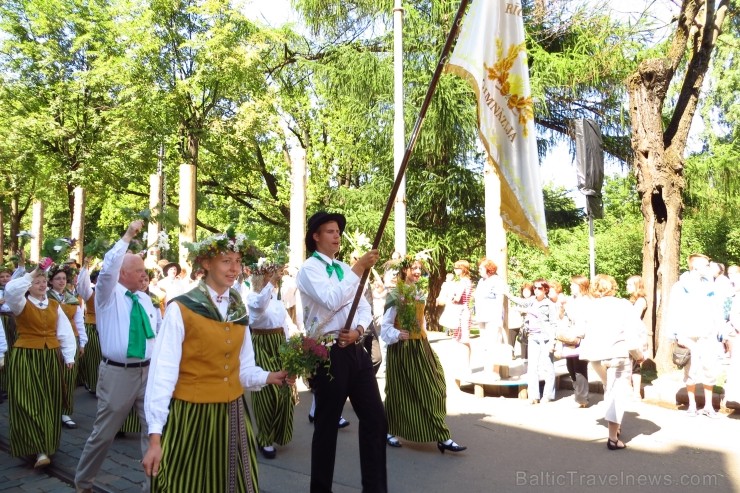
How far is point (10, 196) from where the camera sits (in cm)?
2469

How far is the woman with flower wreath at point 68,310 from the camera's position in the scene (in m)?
6.52

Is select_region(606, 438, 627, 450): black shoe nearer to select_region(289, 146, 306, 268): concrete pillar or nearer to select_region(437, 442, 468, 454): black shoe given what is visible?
select_region(437, 442, 468, 454): black shoe

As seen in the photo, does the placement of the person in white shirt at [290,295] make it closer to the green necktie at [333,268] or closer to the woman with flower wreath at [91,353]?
the woman with flower wreath at [91,353]

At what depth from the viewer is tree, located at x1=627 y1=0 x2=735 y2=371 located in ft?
32.9

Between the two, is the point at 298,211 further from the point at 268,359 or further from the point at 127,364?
the point at 127,364

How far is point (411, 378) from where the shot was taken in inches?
242

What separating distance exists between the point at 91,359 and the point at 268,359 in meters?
4.14

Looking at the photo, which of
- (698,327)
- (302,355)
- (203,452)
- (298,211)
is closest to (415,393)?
(302,355)

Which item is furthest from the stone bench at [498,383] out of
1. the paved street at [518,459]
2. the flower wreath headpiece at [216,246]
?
the flower wreath headpiece at [216,246]

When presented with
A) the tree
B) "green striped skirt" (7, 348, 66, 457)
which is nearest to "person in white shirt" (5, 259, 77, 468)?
"green striped skirt" (7, 348, 66, 457)

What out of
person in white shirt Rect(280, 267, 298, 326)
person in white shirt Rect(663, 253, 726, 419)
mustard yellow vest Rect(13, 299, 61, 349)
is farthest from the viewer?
person in white shirt Rect(280, 267, 298, 326)

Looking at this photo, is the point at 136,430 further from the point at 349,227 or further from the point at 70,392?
the point at 349,227

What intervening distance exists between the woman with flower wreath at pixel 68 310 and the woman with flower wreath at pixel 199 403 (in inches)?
143

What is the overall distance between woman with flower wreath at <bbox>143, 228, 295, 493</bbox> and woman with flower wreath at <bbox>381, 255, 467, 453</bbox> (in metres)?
2.80
